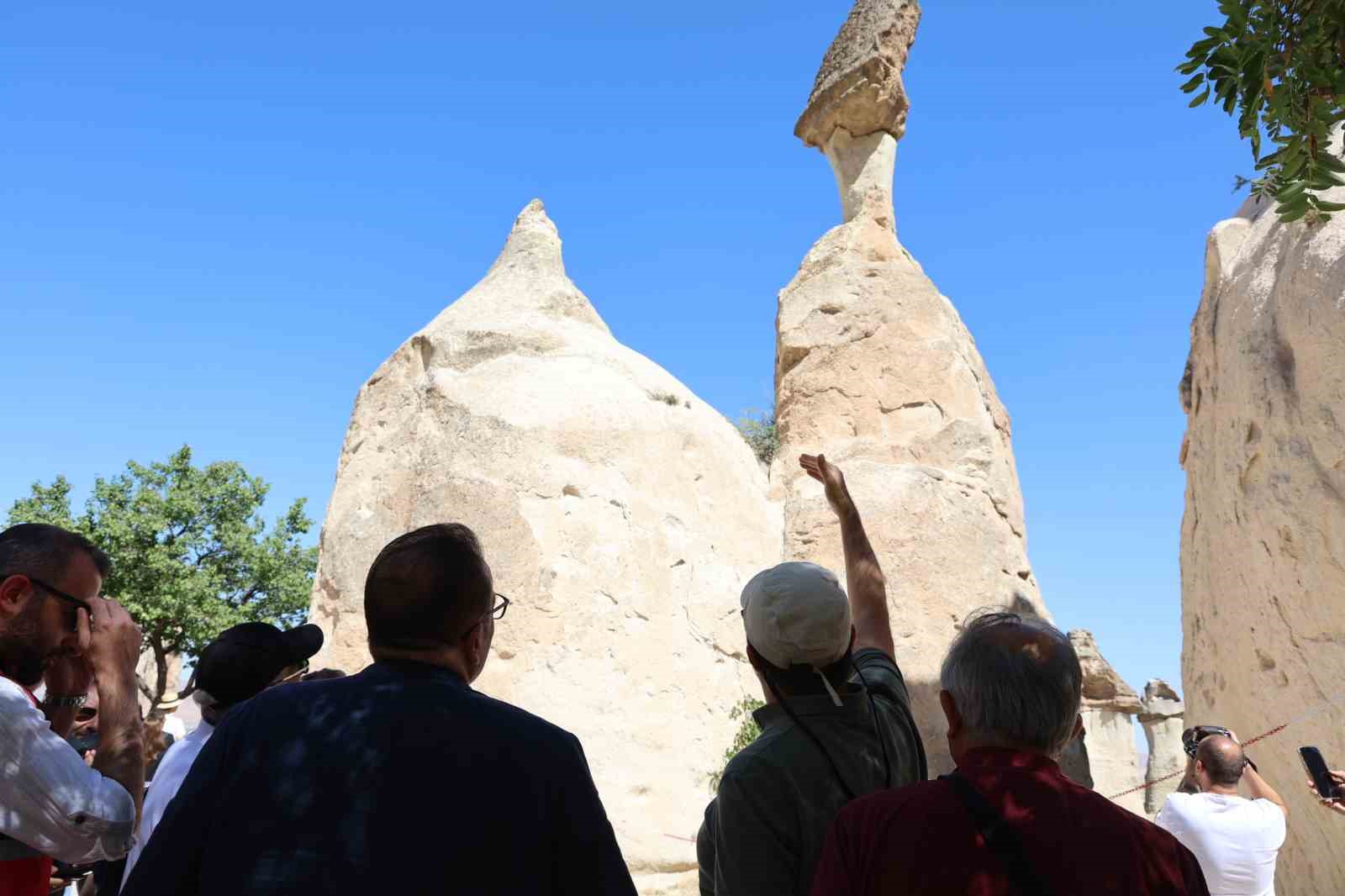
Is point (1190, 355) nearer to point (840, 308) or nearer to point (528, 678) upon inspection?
point (840, 308)

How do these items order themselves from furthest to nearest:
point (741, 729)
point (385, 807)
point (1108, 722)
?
point (1108, 722)
point (741, 729)
point (385, 807)

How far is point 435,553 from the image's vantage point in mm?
1869

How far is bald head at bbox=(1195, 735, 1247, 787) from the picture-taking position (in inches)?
162

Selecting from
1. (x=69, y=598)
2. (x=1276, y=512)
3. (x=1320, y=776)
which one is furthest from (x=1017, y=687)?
(x=1276, y=512)

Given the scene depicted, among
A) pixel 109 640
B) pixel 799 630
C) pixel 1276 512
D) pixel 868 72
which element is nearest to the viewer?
pixel 799 630

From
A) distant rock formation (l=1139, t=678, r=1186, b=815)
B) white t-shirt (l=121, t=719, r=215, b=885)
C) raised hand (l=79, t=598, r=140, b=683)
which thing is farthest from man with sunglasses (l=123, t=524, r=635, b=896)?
distant rock formation (l=1139, t=678, r=1186, b=815)

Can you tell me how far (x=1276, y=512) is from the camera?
247 inches

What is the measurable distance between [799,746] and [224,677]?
1.94 meters

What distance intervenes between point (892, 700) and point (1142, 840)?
768mm

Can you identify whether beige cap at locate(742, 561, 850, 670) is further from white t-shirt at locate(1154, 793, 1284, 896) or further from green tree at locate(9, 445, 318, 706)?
green tree at locate(9, 445, 318, 706)

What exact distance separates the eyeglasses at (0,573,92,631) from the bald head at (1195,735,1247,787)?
3.78m

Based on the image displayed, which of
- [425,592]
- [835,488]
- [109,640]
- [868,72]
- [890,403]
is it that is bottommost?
[425,592]

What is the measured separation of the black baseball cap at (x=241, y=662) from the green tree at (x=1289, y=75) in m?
→ 3.38

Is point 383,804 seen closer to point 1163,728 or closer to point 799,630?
point 799,630
